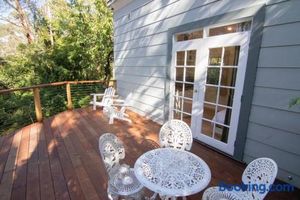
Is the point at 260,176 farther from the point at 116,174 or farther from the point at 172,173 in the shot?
the point at 116,174

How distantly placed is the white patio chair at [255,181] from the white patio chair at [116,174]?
0.65 m

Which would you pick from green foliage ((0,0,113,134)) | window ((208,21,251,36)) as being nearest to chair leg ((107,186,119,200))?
window ((208,21,251,36))

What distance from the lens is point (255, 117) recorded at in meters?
2.29

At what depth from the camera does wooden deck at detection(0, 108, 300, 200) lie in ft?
6.87

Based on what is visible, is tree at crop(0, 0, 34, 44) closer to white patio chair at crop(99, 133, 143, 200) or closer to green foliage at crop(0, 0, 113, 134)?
green foliage at crop(0, 0, 113, 134)

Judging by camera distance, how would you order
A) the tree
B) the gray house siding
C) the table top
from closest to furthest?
the table top
the gray house siding
the tree

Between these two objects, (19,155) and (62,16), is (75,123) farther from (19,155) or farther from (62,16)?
(62,16)

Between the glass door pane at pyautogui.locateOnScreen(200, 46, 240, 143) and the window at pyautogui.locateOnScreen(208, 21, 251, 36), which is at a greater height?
the window at pyautogui.locateOnScreen(208, 21, 251, 36)

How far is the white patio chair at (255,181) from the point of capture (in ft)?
3.79

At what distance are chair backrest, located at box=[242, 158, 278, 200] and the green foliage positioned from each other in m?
6.07

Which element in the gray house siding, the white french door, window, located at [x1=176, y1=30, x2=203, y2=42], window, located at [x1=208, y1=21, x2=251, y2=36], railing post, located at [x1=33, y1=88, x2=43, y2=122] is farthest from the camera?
railing post, located at [x1=33, y1=88, x2=43, y2=122]

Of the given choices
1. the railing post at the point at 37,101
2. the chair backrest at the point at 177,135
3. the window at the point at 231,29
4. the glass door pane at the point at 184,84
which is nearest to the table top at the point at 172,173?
the chair backrest at the point at 177,135

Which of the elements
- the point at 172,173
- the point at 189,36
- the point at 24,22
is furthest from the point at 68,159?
the point at 24,22

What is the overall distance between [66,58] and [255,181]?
8.74 meters
